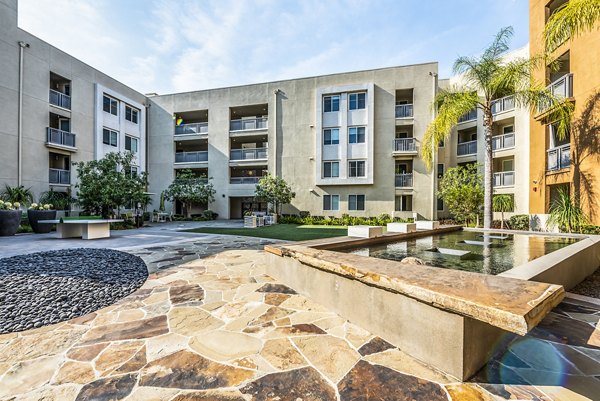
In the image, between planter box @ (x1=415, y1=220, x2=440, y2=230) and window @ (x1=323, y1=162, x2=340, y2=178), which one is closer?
planter box @ (x1=415, y1=220, x2=440, y2=230)

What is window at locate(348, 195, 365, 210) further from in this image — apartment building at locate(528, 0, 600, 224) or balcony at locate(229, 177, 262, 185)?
apartment building at locate(528, 0, 600, 224)

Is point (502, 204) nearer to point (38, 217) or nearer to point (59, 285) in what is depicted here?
point (59, 285)

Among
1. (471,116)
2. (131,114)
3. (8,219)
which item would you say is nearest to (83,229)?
(8,219)

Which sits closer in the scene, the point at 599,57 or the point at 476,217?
the point at 599,57

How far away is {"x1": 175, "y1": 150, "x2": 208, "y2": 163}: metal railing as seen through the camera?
25047mm

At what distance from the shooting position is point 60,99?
59.5 feet

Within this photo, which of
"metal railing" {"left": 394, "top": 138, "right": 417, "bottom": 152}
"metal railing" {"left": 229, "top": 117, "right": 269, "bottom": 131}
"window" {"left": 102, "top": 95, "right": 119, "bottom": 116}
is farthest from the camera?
"metal railing" {"left": 229, "top": 117, "right": 269, "bottom": 131}

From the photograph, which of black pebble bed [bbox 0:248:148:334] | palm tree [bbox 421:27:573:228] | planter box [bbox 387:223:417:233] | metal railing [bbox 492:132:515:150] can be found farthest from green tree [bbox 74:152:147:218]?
metal railing [bbox 492:132:515:150]

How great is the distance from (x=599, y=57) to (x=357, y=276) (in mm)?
14669

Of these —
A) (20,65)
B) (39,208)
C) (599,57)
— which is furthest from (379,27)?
(20,65)

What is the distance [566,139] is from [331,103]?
15.0 meters

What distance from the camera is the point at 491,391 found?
2.14 meters

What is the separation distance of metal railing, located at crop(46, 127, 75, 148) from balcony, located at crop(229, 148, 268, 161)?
11.4m

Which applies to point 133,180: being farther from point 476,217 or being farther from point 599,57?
point 599,57
